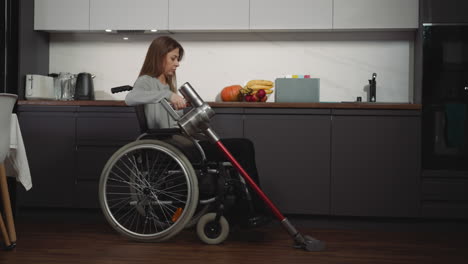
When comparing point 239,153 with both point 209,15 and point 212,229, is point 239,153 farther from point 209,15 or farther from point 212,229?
point 209,15

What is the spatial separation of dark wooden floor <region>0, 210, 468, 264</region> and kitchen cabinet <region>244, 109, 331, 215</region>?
16cm

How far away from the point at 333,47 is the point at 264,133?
3.22ft

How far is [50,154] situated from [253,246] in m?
1.62

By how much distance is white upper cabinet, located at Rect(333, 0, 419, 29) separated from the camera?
147 inches

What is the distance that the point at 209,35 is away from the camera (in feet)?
13.7

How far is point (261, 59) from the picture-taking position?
4.14 m

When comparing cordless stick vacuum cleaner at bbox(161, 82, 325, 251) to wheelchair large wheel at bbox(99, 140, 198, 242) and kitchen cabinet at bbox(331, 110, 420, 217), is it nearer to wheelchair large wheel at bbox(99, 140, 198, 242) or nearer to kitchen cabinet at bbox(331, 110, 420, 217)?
wheelchair large wheel at bbox(99, 140, 198, 242)

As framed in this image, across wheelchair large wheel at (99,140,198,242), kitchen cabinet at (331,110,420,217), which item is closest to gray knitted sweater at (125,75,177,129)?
wheelchair large wheel at (99,140,198,242)

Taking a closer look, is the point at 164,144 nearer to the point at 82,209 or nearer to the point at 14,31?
the point at 82,209

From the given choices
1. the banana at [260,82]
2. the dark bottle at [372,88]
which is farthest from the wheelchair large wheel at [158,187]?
the dark bottle at [372,88]

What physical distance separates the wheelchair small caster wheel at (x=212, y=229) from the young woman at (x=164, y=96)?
212 millimetres

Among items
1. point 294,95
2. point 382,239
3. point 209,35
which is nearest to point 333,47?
point 294,95

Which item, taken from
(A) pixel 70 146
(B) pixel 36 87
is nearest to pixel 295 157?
(A) pixel 70 146

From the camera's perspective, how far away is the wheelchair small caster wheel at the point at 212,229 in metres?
2.75
